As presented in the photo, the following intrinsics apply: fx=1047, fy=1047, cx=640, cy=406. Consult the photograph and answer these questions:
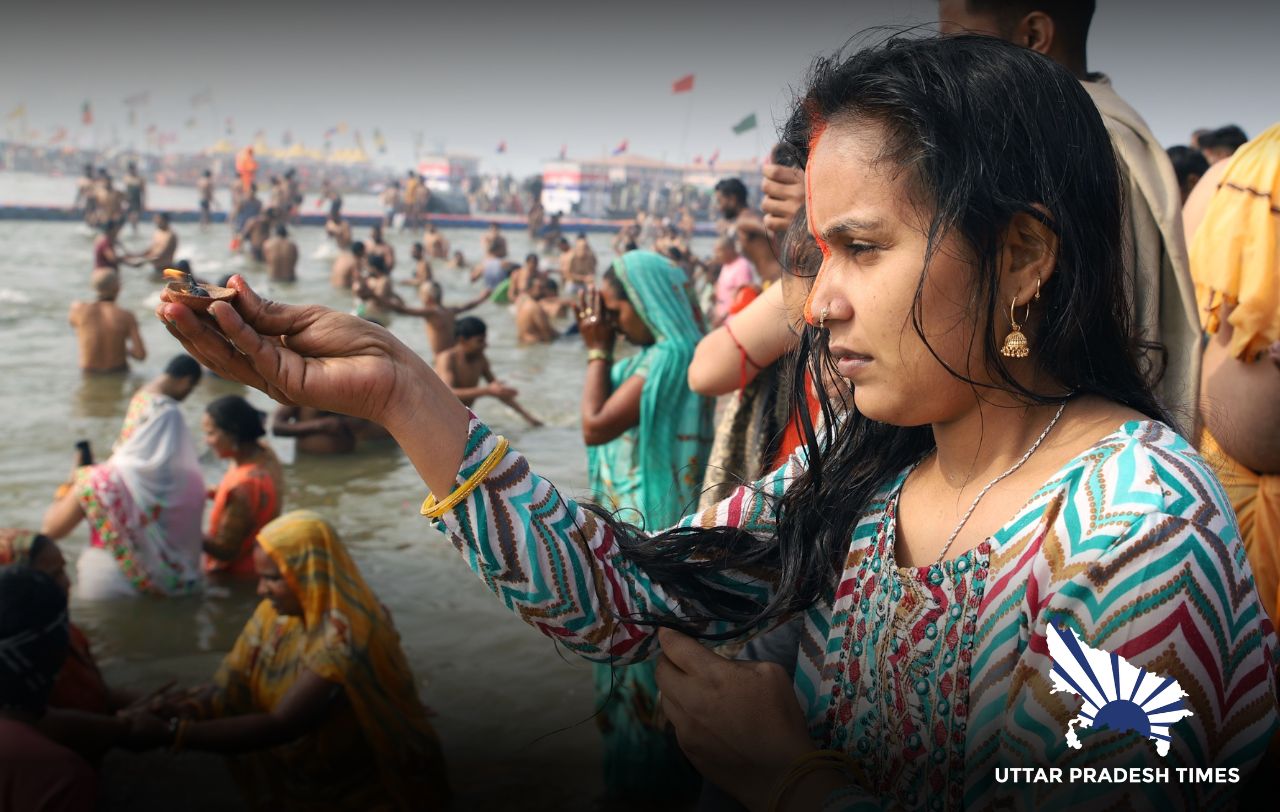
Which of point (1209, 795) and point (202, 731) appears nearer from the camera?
point (1209, 795)

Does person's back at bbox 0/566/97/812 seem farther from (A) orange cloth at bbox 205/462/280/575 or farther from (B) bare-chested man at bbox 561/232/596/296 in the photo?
(B) bare-chested man at bbox 561/232/596/296

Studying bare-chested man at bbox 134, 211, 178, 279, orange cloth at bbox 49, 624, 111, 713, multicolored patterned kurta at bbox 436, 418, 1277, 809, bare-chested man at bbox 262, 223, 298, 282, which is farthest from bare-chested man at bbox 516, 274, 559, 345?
multicolored patterned kurta at bbox 436, 418, 1277, 809

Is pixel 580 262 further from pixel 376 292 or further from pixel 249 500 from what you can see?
pixel 249 500

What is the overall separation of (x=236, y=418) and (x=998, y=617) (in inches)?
207

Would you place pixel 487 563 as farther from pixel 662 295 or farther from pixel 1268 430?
pixel 662 295

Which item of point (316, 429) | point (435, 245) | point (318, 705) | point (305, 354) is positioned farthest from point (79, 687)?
point (435, 245)

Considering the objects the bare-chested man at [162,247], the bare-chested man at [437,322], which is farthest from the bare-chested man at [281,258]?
the bare-chested man at [437,322]

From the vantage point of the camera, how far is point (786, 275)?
236 cm

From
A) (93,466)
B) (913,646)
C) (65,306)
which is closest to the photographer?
(913,646)

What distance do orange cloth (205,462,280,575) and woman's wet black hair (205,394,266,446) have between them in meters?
0.19

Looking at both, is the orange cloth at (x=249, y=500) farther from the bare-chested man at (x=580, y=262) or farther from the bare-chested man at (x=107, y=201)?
the bare-chested man at (x=107, y=201)

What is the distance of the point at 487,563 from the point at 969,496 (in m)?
0.61

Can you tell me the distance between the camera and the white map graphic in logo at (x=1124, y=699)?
995 millimetres

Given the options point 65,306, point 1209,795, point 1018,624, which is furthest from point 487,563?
point 65,306
